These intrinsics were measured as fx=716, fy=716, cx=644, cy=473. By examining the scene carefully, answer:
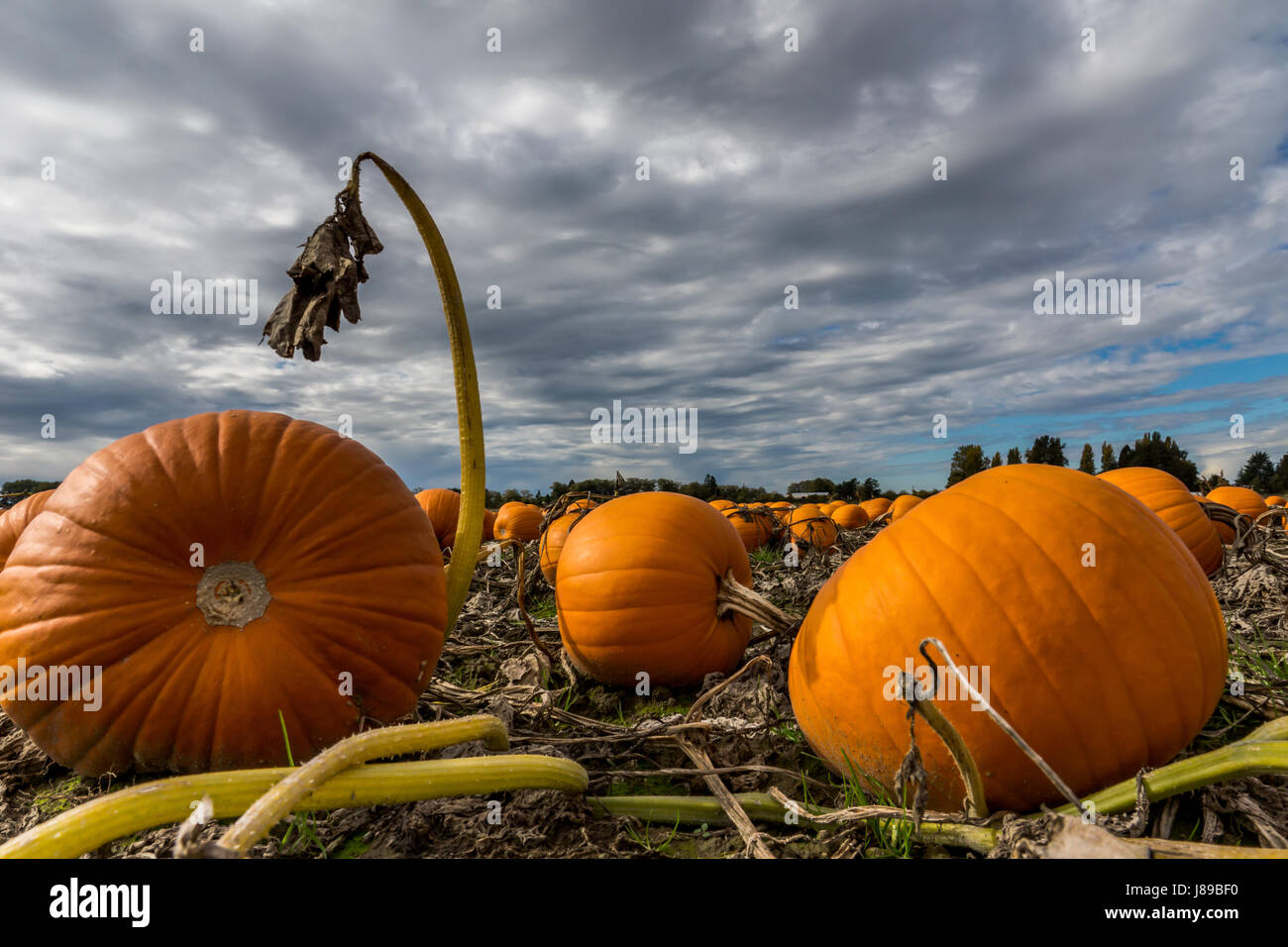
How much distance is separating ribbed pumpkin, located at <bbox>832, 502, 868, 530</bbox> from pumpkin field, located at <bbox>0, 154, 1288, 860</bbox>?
9166mm

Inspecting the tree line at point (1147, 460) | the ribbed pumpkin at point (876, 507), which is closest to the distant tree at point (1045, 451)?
the tree line at point (1147, 460)

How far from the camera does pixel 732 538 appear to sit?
391 cm

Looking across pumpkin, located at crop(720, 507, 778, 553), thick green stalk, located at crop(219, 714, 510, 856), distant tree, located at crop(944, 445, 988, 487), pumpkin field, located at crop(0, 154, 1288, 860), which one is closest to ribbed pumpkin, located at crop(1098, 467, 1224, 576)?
pumpkin field, located at crop(0, 154, 1288, 860)

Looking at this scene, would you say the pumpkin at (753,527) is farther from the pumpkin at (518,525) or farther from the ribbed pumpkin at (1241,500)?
the ribbed pumpkin at (1241,500)

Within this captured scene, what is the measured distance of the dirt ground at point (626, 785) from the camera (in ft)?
6.14

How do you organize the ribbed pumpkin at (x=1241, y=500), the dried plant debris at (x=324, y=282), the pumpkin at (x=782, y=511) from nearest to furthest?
the dried plant debris at (x=324, y=282), the pumpkin at (x=782, y=511), the ribbed pumpkin at (x=1241, y=500)

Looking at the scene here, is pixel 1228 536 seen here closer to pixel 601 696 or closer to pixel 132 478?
pixel 601 696

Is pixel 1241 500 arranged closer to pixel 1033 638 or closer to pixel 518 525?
pixel 518 525

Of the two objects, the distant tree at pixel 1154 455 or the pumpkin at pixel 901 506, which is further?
the distant tree at pixel 1154 455

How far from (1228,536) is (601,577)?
7.95 meters

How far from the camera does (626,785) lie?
2396 millimetres

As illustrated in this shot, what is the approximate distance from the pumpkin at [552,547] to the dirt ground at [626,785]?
1.42 m

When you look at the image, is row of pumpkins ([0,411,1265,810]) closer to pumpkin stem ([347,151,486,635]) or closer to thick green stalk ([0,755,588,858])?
pumpkin stem ([347,151,486,635])
